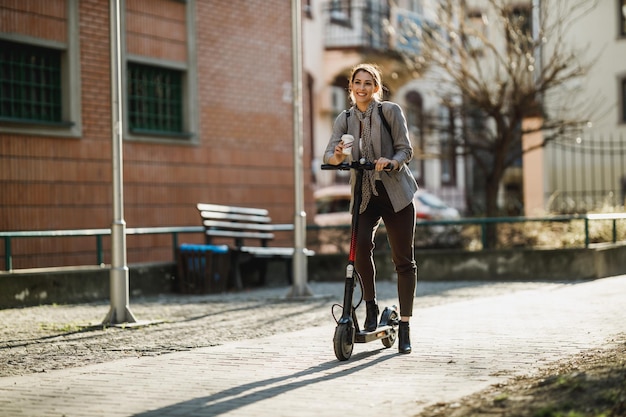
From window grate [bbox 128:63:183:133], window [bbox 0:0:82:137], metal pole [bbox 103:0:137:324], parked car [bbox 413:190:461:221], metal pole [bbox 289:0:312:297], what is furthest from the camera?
parked car [bbox 413:190:461:221]

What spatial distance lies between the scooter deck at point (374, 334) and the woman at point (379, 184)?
0.06m

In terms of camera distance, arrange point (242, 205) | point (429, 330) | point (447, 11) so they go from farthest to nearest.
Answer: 1. point (447, 11)
2. point (242, 205)
3. point (429, 330)

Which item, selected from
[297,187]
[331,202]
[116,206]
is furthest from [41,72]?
[331,202]

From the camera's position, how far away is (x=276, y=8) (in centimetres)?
2027

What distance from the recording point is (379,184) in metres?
7.72

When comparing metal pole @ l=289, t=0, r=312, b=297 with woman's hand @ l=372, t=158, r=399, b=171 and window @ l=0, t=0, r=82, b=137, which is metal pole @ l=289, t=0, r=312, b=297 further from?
woman's hand @ l=372, t=158, r=399, b=171

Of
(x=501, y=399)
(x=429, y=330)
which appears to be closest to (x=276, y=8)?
(x=429, y=330)

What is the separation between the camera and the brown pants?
7754 millimetres

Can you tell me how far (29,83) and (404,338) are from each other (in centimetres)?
942

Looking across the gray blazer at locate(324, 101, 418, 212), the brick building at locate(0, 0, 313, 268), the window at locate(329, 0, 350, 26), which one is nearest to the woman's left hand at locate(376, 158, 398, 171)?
the gray blazer at locate(324, 101, 418, 212)

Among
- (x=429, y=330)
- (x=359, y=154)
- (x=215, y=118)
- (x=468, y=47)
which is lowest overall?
(x=429, y=330)

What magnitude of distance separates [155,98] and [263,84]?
266cm

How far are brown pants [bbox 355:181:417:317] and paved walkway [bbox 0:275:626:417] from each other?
18.0 inches

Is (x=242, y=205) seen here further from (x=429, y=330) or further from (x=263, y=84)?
(x=429, y=330)
